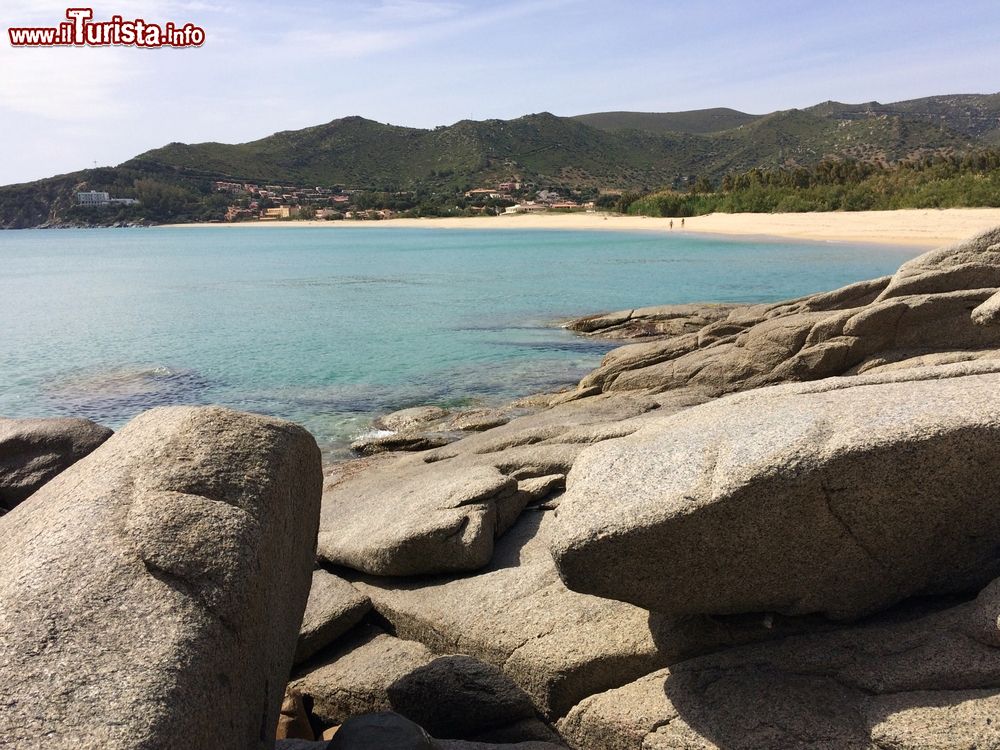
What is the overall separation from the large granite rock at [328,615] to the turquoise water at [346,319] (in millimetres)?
9588

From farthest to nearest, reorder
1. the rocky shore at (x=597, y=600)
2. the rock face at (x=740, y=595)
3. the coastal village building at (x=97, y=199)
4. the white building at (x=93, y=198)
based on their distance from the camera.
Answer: the white building at (x=93, y=198) → the coastal village building at (x=97, y=199) → the rock face at (x=740, y=595) → the rocky shore at (x=597, y=600)

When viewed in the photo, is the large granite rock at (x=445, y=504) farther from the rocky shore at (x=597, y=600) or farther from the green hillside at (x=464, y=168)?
the green hillside at (x=464, y=168)

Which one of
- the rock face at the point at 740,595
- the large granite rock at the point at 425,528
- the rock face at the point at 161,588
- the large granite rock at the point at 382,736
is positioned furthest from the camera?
the large granite rock at the point at 425,528

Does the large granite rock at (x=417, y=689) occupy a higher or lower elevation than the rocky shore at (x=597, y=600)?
lower

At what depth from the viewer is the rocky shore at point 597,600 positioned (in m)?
3.68

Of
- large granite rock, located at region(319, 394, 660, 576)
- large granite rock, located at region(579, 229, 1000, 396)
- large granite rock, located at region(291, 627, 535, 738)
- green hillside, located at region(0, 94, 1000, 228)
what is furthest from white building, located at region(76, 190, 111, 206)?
large granite rock, located at region(291, 627, 535, 738)

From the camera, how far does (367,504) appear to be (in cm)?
909

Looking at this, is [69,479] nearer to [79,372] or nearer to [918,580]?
[918,580]

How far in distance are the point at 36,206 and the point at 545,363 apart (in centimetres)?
21033

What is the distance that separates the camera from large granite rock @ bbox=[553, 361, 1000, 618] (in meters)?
4.23

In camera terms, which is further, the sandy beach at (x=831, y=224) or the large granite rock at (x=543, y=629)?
the sandy beach at (x=831, y=224)

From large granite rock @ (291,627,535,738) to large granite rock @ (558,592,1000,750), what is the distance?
0.59 metres

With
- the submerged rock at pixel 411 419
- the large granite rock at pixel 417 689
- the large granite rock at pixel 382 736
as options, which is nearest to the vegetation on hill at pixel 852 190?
the submerged rock at pixel 411 419

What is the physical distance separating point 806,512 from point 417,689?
2887mm
